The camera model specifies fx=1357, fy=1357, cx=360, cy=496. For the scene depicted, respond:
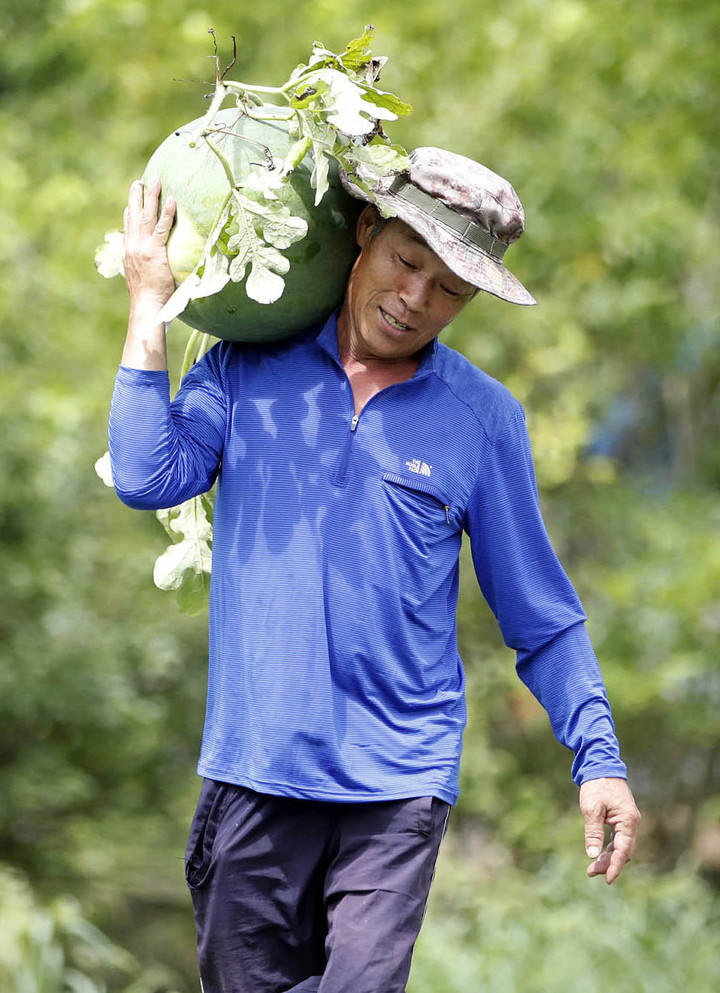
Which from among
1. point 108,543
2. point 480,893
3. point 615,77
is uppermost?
point 615,77

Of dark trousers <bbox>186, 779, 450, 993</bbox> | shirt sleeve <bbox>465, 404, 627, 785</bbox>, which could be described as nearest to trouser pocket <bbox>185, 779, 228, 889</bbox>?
dark trousers <bbox>186, 779, 450, 993</bbox>

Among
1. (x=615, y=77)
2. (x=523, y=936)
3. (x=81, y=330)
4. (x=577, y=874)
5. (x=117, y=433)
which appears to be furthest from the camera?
(x=81, y=330)

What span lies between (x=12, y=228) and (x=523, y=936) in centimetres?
454

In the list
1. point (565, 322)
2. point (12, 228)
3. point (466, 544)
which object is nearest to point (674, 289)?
point (565, 322)

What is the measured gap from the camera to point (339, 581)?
2510 millimetres

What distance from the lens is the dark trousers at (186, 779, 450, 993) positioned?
2.47 meters

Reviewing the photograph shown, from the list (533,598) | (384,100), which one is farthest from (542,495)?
(384,100)

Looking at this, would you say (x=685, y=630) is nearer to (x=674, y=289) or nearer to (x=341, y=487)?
(x=674, y=289)

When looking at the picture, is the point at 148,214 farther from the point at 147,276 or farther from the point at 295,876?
the point at 295,876

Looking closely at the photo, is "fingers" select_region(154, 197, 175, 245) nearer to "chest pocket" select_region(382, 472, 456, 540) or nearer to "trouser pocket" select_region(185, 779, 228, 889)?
"chest pocket" select_region(382, 472, 456, 540)

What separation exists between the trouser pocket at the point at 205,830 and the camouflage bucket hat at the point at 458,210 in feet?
3.54

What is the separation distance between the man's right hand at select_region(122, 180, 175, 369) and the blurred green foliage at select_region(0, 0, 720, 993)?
14.1 feet

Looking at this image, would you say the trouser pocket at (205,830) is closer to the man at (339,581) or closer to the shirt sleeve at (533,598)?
the man at (339,581)

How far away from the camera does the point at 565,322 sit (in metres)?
7.35
